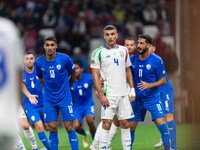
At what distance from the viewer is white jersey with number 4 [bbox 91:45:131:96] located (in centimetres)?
1182

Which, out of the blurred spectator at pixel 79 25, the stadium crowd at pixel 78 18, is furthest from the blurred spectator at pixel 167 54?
the blurred spectator at pixel 79 25

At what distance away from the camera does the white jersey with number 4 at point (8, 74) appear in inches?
252

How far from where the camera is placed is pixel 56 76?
42.0 ft

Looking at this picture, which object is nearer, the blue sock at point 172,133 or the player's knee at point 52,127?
the player's knee at point 52,127

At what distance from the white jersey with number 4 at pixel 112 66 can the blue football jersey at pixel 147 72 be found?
722 millimetres

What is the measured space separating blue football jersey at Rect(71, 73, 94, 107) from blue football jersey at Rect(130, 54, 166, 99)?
3.01 m

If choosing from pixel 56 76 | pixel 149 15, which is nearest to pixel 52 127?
pixel 56 76

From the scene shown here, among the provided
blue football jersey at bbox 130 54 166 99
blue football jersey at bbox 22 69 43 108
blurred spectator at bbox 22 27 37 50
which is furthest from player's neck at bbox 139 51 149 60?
blurred spectator at bbox 22 27 37 50

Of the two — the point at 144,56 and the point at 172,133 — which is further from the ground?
the point at 144,56

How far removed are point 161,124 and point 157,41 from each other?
28.7 feet

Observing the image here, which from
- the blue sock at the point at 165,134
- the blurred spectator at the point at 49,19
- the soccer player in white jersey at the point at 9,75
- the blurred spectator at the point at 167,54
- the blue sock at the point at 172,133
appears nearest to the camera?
the soccer player in white jersey at the point at 9,75

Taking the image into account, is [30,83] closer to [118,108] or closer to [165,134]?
[118,108]

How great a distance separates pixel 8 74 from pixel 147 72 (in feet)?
20.9

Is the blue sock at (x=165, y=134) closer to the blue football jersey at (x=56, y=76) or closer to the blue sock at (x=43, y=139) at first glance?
the blue football jersey at (x=56, y=76)
